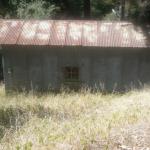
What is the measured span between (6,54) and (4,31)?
1.43 metres

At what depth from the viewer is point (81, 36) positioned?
18500mm

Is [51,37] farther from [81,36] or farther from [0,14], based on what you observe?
[0,14]

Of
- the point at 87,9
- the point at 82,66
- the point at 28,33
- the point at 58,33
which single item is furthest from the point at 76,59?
the point at 87,9

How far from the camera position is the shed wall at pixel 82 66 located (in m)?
18.2

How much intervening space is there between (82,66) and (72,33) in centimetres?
191

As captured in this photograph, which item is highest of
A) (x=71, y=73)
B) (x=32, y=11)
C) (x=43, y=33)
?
(x=43, y=33)

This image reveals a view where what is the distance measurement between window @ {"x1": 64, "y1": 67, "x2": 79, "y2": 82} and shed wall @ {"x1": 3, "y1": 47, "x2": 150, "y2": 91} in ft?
0.78

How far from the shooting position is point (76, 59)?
1834cm

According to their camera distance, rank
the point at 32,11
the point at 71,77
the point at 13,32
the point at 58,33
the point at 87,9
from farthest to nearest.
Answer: the point at 87,9
the point at 32,11
the point at 13,32
the point at 58,33
the point at 71,77

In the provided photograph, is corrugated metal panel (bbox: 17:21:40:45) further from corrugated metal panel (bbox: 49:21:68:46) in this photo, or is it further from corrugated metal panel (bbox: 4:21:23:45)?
corrugated metal panel (bbox: 49:21:68:46)

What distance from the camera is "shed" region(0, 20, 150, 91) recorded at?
1808 centimetres

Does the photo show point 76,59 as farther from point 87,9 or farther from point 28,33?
point 87,9

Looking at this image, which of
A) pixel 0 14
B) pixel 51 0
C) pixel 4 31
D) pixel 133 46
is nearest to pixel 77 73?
pixel 133 46

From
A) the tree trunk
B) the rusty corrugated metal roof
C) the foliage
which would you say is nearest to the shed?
the rusty corrugated metal roof
